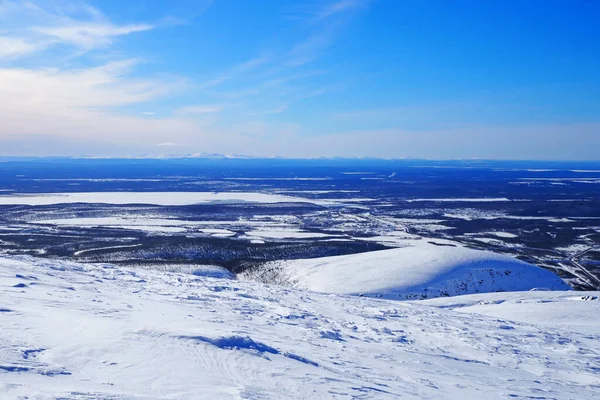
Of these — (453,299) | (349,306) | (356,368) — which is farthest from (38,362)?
(453,299)

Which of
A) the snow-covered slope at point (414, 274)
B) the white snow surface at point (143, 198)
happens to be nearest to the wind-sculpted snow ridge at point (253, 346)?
the snow-covered slope at point (414, 274)

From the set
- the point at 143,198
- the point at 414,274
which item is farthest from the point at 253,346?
the point at 143,198

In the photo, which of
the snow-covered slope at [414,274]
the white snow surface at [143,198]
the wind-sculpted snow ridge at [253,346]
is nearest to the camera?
the wind-sculpted snow ridge at [253,346]

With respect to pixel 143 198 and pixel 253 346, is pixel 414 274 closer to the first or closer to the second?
pixel 253 346

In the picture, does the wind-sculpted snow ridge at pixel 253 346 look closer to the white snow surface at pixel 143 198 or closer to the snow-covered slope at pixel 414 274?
the snow-covered slope at pixel 414 274

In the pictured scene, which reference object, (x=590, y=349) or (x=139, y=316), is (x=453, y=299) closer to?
(x=590, y=349)

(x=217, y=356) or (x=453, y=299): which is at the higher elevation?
(x=217, y=356)
